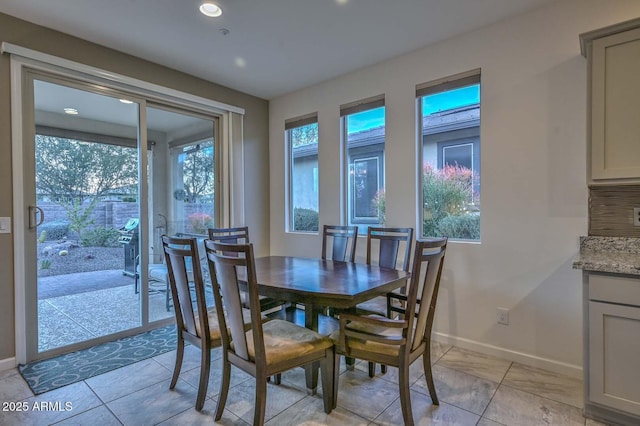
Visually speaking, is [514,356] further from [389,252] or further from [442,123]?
[442,123]

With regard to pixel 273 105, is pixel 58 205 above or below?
below

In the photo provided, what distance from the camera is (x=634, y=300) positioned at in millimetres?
1671

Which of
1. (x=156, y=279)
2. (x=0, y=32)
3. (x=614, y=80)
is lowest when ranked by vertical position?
(x=156, y=279)

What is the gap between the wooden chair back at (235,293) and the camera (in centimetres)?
158

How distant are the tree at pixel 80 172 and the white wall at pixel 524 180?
2.71 m

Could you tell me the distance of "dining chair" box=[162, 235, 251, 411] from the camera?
192 cm

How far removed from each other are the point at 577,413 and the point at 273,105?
13.8ft

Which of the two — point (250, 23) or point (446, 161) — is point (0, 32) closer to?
point (250, 23)

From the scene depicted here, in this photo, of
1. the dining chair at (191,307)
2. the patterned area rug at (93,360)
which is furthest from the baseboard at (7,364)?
the dining chair at (191,307)

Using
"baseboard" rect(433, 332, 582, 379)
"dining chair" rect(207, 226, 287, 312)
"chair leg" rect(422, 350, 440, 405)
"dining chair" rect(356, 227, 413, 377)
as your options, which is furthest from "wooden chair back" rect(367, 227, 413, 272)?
"dining chair" rect(207, 226, 287, 312)

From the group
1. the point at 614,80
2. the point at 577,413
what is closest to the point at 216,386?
the point at 577,413

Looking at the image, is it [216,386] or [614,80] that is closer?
[614,80]

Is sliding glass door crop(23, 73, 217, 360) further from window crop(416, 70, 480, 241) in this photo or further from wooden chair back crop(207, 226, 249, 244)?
window crop(416, 70, 480, 241)

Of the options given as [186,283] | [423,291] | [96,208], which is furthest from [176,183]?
[423,291]
